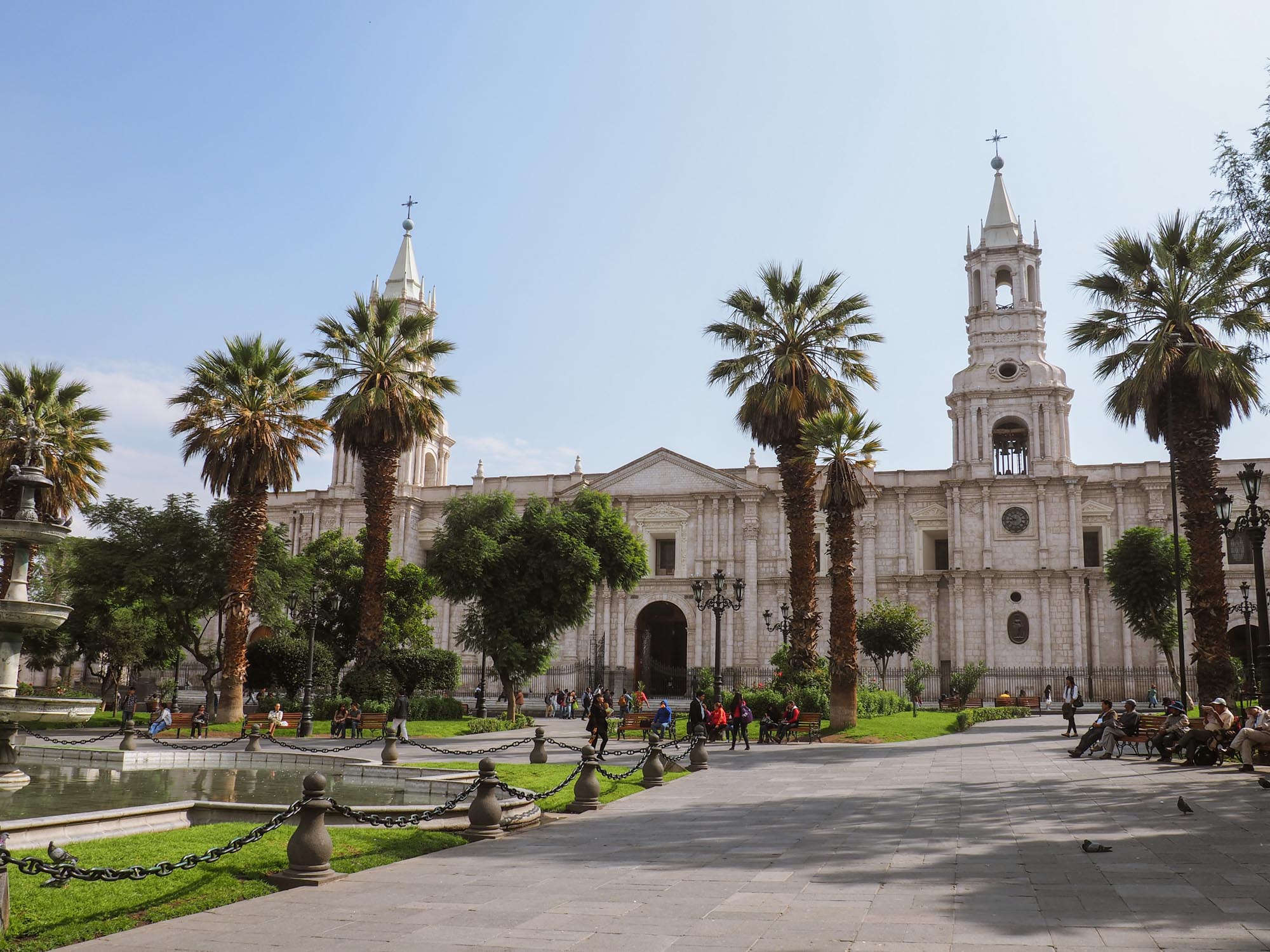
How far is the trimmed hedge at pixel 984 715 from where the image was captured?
2753 cm

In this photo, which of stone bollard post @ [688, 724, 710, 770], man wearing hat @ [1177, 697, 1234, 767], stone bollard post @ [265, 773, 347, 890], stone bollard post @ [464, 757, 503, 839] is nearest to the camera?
stone bollard post @ [265, 773, 347, 890]

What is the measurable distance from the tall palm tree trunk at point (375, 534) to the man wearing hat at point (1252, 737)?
66.5 feet

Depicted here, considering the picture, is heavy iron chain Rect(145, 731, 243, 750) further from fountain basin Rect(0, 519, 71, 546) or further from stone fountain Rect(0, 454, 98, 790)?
fountain basin Rect(0, 519, 71, 546)

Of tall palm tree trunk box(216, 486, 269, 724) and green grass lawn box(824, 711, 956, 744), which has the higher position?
tall palm tree trunk box(216, 486, 269, 724)

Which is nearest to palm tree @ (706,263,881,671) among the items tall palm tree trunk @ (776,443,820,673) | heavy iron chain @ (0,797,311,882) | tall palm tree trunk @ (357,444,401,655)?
tall palm tree trunk @ (776,443,820,673)

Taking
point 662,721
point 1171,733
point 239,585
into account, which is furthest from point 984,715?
point 239,585

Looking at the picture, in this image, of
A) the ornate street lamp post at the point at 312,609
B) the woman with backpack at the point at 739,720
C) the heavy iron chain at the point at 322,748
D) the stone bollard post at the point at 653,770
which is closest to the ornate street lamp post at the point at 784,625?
the woman with backpack at the point at 739,720

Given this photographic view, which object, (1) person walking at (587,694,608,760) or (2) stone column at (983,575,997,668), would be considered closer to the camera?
(1) person walking at (587,694,608,760)

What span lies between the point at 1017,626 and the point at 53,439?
35.3 metres

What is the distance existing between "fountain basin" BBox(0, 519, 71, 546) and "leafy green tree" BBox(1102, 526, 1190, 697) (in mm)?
31738

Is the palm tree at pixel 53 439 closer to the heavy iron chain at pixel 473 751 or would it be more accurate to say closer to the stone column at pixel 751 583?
the heavy iron chain at pixel 473 751

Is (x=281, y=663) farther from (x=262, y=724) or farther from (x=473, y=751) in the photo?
(x=473, y=751)

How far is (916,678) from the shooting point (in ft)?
126

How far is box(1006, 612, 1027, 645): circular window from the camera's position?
1665 inches
